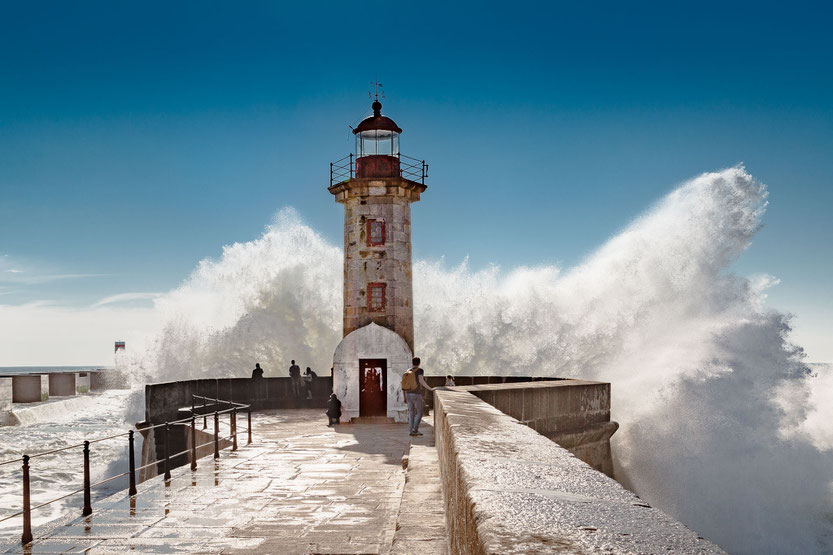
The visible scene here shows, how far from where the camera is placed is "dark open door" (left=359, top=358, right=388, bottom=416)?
1483 cm

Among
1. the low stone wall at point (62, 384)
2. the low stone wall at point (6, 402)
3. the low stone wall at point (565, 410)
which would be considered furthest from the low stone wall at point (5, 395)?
the low stone wall at point (565, 410)

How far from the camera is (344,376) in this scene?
14633mm

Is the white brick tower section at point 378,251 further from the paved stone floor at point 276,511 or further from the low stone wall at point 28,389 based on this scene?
the low stone wall at point 28,389

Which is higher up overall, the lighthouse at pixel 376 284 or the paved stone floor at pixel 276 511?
the lighthouse at pixel 376 284

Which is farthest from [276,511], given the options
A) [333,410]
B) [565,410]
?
[333,410]

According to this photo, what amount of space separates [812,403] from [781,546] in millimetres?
7516

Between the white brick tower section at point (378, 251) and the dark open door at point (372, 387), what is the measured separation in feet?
2.95

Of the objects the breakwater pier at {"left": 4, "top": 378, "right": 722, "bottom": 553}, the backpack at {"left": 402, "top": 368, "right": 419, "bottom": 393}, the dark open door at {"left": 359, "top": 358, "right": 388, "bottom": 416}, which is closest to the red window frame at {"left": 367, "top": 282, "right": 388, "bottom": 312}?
the dark open door at {"left": 359, "top": 358, "right": 388, "bottom": 416}

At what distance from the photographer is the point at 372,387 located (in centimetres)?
1486

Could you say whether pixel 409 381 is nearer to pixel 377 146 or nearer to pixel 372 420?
pixel 372 420

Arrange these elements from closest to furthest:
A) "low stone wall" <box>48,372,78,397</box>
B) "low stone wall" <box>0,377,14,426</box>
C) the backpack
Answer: the backpack
"low stone wall" <box>0,377,14,426</box>
"low stone wall" <box>48,372,78,397</box>

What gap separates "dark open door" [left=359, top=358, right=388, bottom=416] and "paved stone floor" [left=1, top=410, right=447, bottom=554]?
4.84 m

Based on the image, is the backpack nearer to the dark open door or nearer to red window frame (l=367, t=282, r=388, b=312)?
the dark open door

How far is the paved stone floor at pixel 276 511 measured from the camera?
510cm
